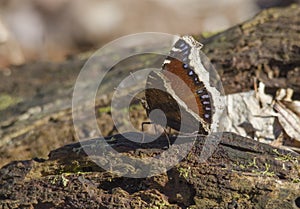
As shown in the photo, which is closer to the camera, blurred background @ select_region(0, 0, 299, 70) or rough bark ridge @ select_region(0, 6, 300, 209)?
rough bark ridge @ select_region(0, 6, 300, 209)

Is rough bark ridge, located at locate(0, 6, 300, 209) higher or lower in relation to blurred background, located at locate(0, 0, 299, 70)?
lower

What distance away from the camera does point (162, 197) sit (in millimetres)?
2676

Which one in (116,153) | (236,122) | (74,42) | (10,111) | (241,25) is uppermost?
(74,42)

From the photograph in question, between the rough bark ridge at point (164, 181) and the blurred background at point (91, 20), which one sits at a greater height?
the blurred background at point (91, 20)

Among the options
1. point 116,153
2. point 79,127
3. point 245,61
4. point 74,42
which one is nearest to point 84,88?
point 79,127

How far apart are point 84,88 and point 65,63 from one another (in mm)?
1063

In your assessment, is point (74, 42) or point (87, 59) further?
point (74, 42)

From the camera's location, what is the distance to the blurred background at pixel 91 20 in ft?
26.7

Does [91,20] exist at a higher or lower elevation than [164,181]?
higher

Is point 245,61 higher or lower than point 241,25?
lower

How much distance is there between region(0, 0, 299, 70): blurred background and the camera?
8.13m

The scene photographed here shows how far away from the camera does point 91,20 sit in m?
8.62

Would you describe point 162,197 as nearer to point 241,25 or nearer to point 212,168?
point 212,168

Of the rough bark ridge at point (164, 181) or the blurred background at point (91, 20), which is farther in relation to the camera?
the blurred background at point (91, 20)
